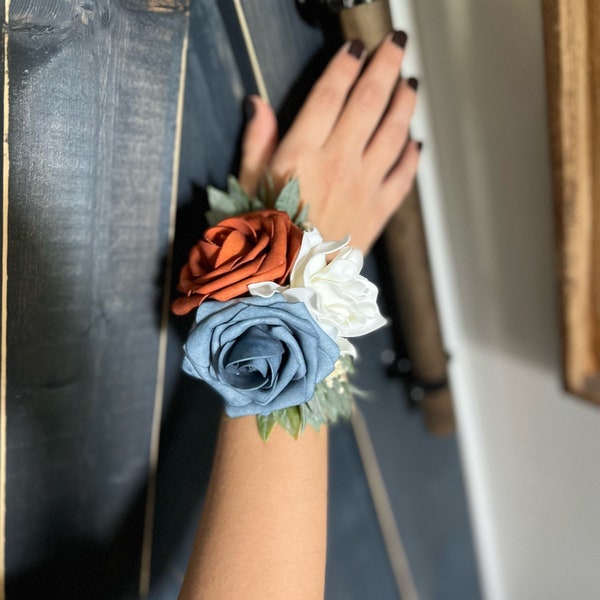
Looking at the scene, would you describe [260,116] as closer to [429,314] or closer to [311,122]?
[311,122]

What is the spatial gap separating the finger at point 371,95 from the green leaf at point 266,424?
9.1 inches

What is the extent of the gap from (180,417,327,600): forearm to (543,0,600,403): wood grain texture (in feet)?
0.86

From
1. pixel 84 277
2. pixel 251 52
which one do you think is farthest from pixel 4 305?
pixel 251 52

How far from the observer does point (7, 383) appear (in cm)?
43

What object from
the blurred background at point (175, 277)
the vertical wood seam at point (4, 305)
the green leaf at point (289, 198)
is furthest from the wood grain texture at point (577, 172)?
the vertical wood seam at point (4, 305)

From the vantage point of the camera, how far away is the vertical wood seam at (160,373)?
0.44 m

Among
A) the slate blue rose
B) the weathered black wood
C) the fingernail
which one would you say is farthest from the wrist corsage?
the fingernail

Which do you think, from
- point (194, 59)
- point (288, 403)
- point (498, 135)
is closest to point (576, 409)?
point (498, 135)

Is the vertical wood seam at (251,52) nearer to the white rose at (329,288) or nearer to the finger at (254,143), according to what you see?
the finger at (254,143)

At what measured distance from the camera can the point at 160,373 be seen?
50 centimetres

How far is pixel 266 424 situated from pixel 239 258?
122mm

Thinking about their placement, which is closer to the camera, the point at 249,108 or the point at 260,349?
the point at 260,349

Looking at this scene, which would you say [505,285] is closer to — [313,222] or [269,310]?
[313,222]

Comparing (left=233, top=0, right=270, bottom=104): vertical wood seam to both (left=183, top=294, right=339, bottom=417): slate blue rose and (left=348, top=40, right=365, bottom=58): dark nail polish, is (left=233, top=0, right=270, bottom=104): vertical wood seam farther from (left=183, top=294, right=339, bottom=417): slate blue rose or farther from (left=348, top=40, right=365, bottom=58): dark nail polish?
(left=183, top=294, right=339, bottom=417): slate blue rose
